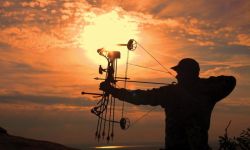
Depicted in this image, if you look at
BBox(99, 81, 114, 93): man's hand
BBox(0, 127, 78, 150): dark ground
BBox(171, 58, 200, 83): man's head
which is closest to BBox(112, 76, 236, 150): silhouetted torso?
BBox(171, 58, 200, 83): man's head

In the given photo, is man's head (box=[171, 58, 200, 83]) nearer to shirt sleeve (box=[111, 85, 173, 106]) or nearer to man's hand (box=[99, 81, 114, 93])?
shirt sleeve (box=[111, 85, 173, 106])

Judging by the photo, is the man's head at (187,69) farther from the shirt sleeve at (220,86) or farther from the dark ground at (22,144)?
the dark ground at (22,144)

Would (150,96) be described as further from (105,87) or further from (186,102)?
(105,87)

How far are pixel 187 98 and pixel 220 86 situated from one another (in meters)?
1.08

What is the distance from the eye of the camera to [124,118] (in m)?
15.0

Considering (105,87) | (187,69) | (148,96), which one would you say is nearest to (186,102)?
(187,69)

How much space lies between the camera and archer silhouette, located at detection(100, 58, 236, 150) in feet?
39.8

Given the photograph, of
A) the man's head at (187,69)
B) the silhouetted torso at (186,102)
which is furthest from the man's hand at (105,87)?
the man's head at (187,69)

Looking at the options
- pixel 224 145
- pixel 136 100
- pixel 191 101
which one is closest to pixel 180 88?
pixel 191 101

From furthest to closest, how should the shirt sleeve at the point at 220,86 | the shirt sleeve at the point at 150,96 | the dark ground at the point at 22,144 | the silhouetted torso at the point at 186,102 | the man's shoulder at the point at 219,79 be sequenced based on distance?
the dark ground at the point at 22,144, the man's shoulder at the point at 219,79, the shirt sleeve at the point at 220,86, the shirt sleeve at the point at 150,96, the silhouetted torso at the point at 186,102

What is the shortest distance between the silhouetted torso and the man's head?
190 millimetres

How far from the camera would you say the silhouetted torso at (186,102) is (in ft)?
39.6

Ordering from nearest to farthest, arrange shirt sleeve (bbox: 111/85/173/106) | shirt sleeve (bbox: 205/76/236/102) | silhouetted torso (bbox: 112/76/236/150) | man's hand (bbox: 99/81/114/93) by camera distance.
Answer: silhouetted torso (bbox: 112/76/236/150) < shirt sleeve (bbox: 111/85/173/106) < shirt sleeve (bbox: 205/76/236/102) < man's hand (bbox: 99/81/114/93)

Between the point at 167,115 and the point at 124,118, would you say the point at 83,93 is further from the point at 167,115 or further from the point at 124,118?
the point at 167,115
